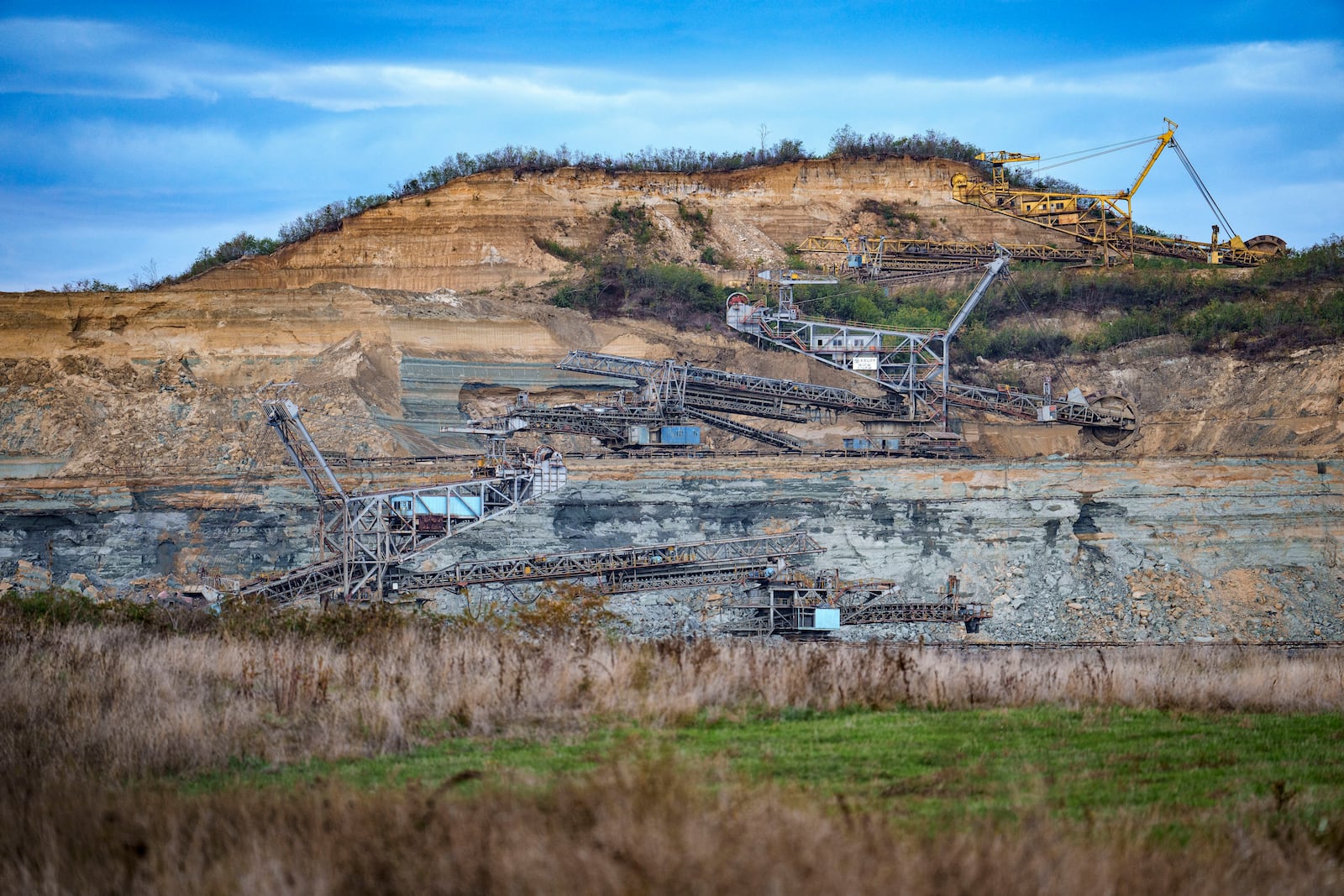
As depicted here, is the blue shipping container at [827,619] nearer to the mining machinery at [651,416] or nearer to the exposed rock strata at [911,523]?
the exposed rock strata at [911,523]

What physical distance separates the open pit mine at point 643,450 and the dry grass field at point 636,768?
20.7 meters

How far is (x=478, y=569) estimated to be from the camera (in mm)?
37250

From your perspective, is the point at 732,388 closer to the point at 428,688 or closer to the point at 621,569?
the point at 621,569

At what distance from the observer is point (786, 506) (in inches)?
1887

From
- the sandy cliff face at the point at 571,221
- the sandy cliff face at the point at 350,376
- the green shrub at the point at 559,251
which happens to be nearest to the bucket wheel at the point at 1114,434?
the sandy cliff face at the point at 350,376

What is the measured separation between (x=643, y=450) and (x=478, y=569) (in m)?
17.9

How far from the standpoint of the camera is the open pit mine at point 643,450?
131 ft

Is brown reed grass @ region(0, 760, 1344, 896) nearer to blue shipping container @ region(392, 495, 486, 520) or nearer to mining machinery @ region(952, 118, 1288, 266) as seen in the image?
blue shipping container @ region(392, 495, 486, 520)

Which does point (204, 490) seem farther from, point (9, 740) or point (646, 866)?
point (646, 866)

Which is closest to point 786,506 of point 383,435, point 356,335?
point 383,435

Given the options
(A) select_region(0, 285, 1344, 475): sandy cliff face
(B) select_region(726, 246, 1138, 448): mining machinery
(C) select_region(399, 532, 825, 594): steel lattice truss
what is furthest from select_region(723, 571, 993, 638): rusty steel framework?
(A) select_region(0, 285, 1344, 475): sandy cliff face

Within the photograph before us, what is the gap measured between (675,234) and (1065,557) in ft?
131

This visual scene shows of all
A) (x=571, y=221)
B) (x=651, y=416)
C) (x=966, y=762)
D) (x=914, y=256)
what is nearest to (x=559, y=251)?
(x=571, y=221)

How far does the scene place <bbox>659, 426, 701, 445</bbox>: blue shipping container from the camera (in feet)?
178
